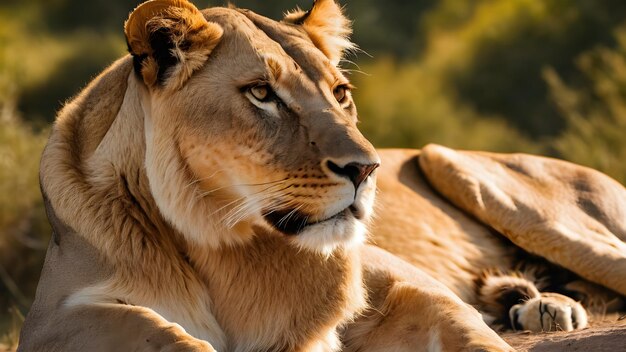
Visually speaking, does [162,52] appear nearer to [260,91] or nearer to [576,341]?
[260,91]

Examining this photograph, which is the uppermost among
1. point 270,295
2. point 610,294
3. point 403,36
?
point 270,295

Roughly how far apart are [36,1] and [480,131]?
9882mm

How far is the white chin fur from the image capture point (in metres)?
3.71

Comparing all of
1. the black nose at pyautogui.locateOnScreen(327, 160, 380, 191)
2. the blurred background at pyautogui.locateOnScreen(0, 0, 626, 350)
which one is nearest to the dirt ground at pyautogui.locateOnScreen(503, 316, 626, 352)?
the black nose at pyautogui.locateOnScreen(327, 160, 380, 191)

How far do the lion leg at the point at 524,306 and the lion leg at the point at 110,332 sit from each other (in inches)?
81.9

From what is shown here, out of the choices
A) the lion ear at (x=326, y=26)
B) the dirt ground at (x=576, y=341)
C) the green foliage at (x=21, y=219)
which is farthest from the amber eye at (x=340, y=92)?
the green foliage at (x=21, y=219)

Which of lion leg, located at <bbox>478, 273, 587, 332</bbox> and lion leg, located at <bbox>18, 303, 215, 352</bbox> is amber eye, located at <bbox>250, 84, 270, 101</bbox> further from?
lion leg, located at <bbox>478, 273, 587, 332</bbox>

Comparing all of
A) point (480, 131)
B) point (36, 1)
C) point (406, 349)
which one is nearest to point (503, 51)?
point (480, 131)

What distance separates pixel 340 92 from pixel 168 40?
688mm

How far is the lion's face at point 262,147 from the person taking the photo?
3678mm

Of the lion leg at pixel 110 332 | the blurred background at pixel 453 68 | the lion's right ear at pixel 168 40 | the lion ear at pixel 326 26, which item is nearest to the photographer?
the lion leg at pixel 110 332

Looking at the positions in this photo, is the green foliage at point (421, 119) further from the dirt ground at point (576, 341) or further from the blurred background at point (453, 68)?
the dirt ground at point (576, 341)

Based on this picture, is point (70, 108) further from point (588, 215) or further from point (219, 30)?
point (588, 215)

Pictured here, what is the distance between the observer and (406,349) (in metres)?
4.35
